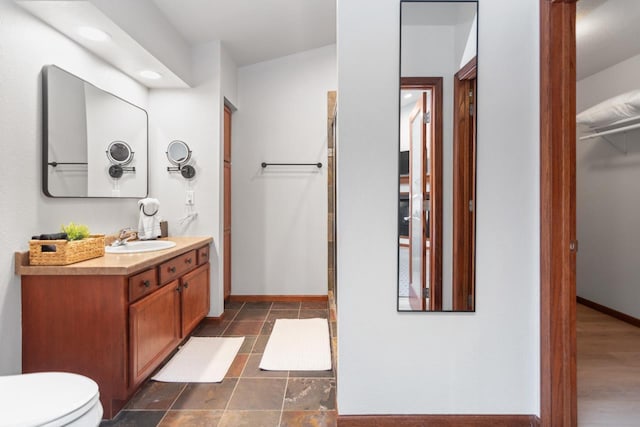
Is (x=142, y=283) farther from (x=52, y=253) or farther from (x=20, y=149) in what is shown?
(x=20, y=149)

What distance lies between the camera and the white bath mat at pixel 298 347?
238 centimetres

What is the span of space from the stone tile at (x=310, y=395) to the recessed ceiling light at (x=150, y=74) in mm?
2477

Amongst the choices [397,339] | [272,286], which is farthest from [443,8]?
[272,286]

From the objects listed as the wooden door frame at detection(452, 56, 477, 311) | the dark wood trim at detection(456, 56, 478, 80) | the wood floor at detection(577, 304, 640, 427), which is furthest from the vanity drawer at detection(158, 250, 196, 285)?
the wood floor at detection(577, 304, 640, 427)

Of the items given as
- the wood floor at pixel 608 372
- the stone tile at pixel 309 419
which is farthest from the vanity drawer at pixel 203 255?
the wood floor at pixel 608 372

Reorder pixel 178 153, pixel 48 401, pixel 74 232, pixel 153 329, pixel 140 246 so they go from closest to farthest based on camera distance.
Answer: pixel 48 401 < pixel 74 232 < pixel 153 329 < pixel 140 246 < pixel 178 153

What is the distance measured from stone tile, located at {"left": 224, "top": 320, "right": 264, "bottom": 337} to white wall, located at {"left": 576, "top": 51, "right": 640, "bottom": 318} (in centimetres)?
329

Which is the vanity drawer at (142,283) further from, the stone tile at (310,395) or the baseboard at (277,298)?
the baseboard at (277,298)

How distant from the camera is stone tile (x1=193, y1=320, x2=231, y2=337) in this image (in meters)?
2.93

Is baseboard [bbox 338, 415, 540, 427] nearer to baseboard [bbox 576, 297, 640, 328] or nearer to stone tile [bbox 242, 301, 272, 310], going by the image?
stone tile [bbox 242, 301, 272, 310]

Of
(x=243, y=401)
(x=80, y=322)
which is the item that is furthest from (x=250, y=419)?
(x=80, y=322)

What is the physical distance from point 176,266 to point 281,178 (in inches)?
64.8

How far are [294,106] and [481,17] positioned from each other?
2348mm

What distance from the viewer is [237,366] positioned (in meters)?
2.36
